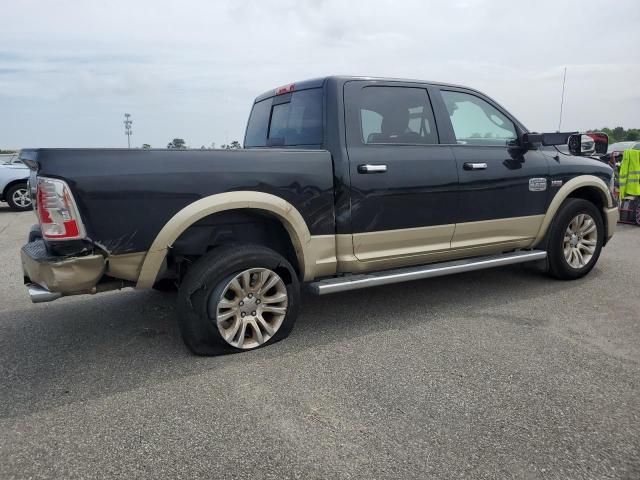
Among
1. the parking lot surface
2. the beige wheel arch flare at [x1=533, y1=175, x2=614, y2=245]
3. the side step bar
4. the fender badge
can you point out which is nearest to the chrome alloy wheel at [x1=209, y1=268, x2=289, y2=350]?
the parking lot surface

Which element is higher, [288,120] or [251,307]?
[288,120]

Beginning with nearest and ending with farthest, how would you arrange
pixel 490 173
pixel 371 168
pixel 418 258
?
pixel 371 168 → pixel 418 258 → pixel 490 173

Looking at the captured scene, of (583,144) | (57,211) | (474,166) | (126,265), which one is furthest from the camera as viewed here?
(583,144)

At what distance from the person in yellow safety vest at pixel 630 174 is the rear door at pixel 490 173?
17.6 ft

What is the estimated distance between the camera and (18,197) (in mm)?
12227

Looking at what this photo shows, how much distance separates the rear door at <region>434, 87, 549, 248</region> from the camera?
428cm

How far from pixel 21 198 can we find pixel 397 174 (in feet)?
37.6

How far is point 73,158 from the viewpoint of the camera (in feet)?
9.24

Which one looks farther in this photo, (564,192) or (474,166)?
(564,192)

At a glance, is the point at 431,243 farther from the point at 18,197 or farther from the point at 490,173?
the point at 18,197

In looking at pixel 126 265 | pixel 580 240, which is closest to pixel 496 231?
pixel 580 240

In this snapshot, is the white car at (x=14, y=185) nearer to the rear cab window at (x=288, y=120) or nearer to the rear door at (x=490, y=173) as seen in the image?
the rear cab window at (x=288, y=120)

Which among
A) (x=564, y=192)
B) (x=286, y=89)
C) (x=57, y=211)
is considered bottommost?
(x=564, y=192)

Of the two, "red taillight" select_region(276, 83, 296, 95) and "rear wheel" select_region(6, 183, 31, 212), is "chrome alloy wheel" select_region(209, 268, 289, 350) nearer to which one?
"red taillight" select_region(276, 83, 296, 95)
